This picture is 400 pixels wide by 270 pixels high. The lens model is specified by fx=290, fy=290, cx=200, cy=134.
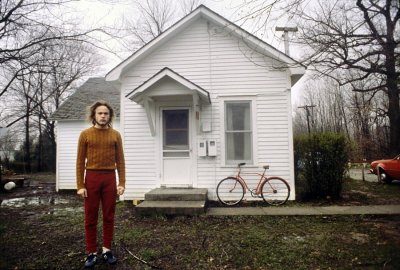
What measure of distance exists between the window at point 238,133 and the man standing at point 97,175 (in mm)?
4937

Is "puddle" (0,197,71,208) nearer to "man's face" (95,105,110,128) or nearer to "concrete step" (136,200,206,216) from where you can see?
"concrete step" (136,200,206,216)

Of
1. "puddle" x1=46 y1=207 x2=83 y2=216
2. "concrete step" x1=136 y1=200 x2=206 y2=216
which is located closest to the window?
"concrete step" x1=136 y1=200 x2=206 y2=216

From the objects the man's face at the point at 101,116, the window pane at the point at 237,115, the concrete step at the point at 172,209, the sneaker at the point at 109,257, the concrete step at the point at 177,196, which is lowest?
the sneaker at the point at 109,257

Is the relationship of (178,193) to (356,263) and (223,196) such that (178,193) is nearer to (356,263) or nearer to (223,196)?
(223,196)

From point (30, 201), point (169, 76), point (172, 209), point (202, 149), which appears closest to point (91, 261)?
point (172, 209)

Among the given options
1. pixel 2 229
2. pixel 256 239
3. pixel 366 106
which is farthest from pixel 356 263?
pixel 366 106

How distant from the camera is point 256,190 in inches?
329

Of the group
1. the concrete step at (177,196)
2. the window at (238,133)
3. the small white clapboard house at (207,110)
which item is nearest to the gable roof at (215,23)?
the small white clapboard house at (207,110)

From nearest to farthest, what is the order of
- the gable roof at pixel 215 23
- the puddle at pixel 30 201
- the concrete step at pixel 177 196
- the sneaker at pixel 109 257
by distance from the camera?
the sneaker at pixel 109 257 → the concrete step at pixel 177 196 → the gable roof at pixel 215 23 → the puddle at pixel 30 201

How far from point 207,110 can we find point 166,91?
55.0 inches

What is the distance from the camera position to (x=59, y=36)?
8.48 m

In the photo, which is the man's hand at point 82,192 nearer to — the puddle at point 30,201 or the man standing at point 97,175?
the man standing at point 97,175

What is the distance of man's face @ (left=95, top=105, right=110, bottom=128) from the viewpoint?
414 centimetres

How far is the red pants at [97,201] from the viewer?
401 cm
